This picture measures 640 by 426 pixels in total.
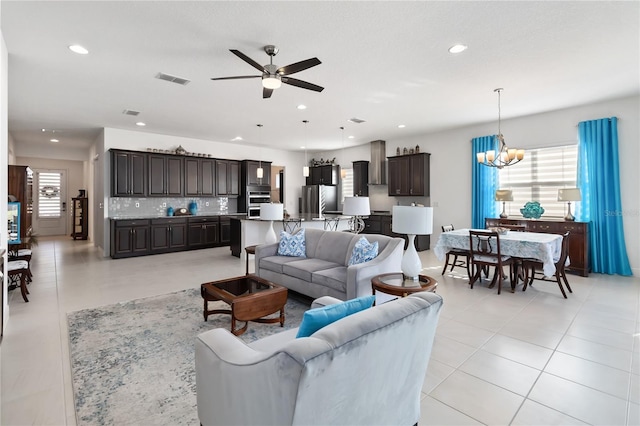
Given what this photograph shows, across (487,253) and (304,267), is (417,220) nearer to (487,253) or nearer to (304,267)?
(304,267)

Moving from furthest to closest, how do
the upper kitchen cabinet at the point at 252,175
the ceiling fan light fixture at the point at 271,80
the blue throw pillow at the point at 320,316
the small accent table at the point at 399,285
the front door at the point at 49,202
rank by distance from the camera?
1. the front door at the point at 49,202
2. the upper kitchen cabinet at the point at 252,175
3. the ceiling fan light fixture at the point at 271,80
4. the small accent table at the point at 399,285
5. the blue throw pillow at the point at 320,316

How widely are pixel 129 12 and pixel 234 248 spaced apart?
518cm

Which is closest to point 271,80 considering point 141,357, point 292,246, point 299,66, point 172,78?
point 299,66

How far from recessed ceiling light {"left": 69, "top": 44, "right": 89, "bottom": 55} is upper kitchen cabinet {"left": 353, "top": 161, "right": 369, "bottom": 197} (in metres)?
6.97

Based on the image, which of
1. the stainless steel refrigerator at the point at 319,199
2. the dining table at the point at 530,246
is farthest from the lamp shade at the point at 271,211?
the stainless steel refrigerator at the point at 319,199

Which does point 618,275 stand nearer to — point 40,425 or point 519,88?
point 519,88

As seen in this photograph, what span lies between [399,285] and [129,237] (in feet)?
21.1

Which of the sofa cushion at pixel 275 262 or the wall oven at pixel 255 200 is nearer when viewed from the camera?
the sofa cushion at pixel 275 262

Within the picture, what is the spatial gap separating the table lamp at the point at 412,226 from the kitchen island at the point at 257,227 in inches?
148

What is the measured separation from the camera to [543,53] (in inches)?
144

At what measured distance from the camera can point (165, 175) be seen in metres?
7.92

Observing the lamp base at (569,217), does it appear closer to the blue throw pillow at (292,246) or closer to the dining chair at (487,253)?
the dining chair at (487,253)

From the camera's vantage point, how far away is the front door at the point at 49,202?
418 inches

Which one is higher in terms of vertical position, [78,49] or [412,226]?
[78,49]
